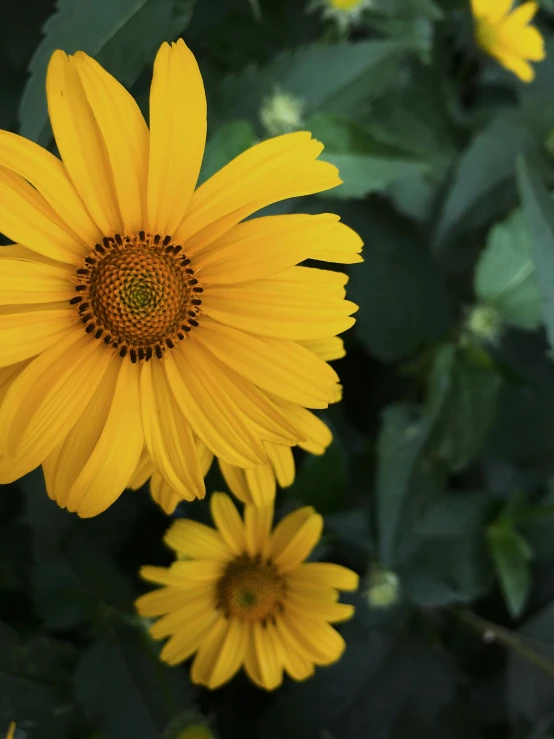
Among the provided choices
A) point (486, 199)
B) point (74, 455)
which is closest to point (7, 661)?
point (74, 455)

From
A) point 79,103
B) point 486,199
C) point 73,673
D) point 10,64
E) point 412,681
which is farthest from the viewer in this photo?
point 412,681

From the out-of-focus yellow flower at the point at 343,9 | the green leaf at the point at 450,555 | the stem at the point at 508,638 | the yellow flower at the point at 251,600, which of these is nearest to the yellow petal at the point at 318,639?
the yellow flower at the point at 251,600

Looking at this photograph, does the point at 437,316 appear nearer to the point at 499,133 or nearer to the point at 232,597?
the point at 499,133

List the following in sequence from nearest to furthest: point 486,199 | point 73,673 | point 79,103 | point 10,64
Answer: point 79,103, point 10,64, point 73,673, point 486,199

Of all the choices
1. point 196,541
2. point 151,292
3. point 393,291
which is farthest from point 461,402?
point 151,292

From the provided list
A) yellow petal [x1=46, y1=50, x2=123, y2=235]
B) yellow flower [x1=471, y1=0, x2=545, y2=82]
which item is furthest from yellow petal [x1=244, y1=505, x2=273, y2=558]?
yellow flower [x1=471, y1=0, x2=545, y2=82]

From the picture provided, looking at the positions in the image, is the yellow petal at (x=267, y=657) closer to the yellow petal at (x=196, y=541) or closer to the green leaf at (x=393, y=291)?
the yellow petal at (x=196, y=541)

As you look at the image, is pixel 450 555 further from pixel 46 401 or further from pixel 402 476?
pixel 46 401
